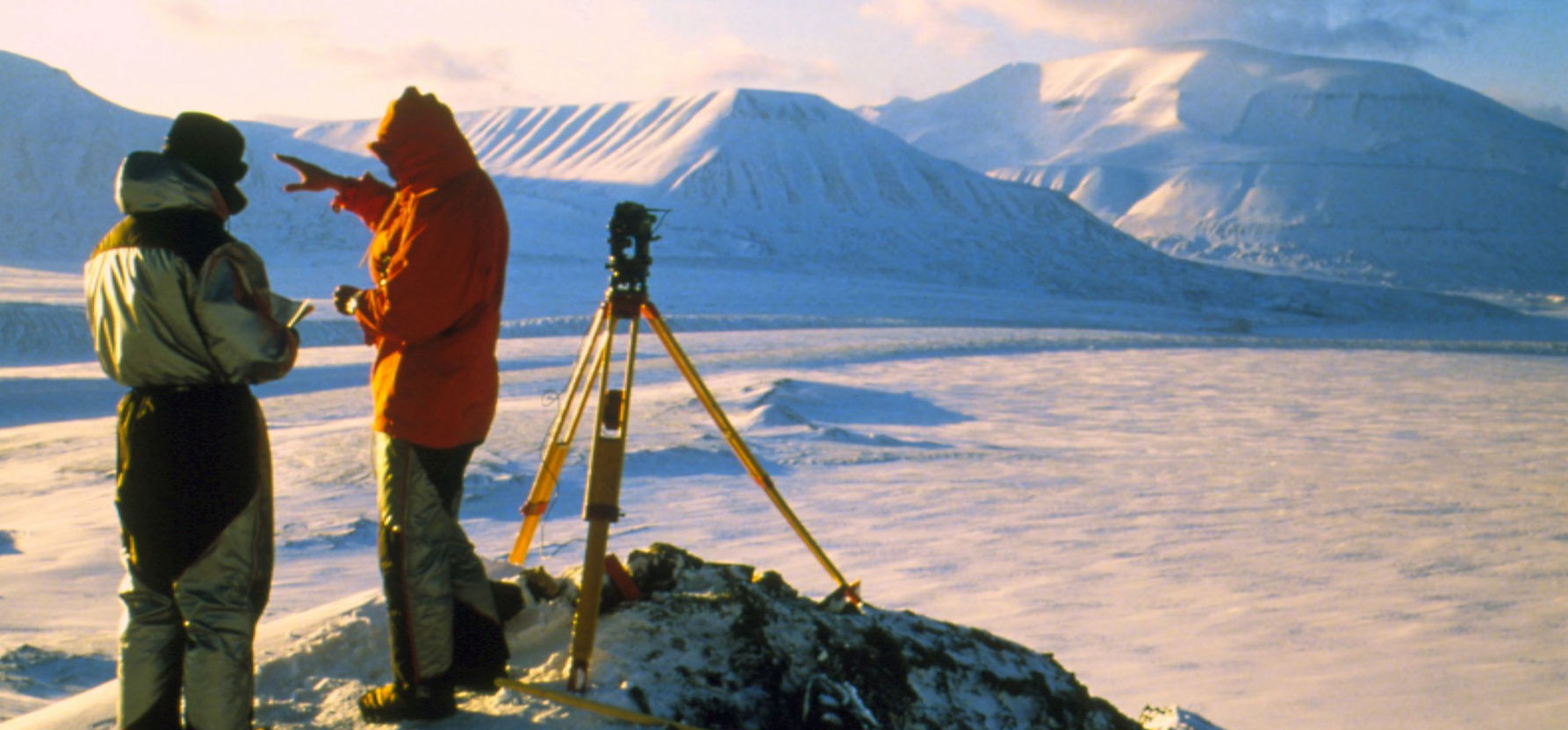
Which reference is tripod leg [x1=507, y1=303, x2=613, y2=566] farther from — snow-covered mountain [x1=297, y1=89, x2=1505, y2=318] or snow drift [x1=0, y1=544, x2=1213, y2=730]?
snow-covered mountain [x1=297, y1=89, x2=1505, y2=318]

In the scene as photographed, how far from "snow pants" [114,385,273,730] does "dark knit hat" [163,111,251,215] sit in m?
0.46

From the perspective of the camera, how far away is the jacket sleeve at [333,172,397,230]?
2996 millimetres

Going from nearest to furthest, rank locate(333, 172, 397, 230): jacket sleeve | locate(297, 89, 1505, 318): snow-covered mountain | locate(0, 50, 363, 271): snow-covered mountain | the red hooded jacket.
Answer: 1. the red hooded jacket
2. locate(333, 172, 397, 230): jacket sleeve
3. locate(0, 50, 363, 271): snow-covered mountain
4. locate(297, 89, 1505, 318): snow-covered mountain

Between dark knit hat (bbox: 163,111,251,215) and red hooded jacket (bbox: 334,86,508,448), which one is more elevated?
dark knit hat (bbox: 163,111,251,215)

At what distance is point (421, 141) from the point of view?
107 inches

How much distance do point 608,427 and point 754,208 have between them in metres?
66.7

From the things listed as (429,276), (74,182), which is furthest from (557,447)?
(74,182)

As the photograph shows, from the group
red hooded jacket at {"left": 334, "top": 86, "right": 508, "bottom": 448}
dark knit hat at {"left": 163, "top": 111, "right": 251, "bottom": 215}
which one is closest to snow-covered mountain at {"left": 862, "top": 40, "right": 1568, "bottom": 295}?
red hooded jacket at {"left": 334, "top": 86, "right": 508, "bottom": 448}

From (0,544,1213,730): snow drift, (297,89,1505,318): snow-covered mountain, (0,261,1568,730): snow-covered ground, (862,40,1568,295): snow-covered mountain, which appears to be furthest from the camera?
(862,40,1568,295): snow-covered mountain

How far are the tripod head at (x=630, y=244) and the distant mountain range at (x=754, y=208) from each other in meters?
47.0

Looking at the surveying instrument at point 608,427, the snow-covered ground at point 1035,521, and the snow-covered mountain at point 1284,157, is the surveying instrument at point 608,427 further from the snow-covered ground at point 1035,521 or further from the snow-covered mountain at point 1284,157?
the snow-covered mountain at point 1284,157

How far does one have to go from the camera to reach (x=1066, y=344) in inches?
1027

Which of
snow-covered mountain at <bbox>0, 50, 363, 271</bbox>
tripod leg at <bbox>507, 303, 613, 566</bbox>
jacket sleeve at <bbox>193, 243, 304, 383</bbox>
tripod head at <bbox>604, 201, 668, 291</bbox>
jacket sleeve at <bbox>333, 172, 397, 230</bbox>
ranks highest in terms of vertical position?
snow-covered mountain at <bbox>0, 50, 363, 271</bbox>

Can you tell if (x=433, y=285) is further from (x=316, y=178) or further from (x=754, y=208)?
(x=754, y=208)
